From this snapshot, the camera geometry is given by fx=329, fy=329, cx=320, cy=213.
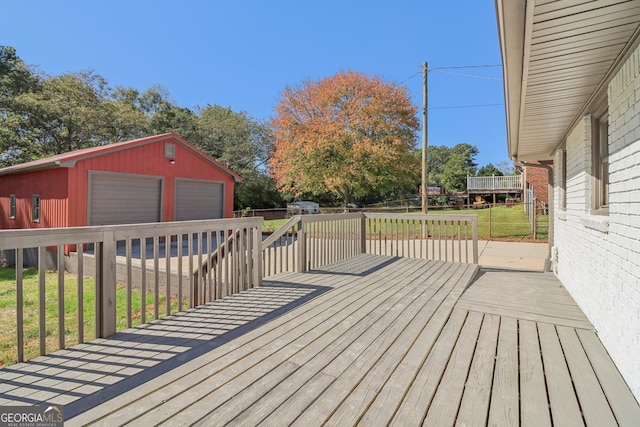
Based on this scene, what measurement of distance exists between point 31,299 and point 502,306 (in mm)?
7395

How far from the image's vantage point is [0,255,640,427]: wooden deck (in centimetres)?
155

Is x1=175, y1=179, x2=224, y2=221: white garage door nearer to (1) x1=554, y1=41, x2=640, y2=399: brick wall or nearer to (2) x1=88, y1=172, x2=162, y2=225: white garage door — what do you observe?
(2) x1=88, y1=172, x2=162, y2=225: white garage door

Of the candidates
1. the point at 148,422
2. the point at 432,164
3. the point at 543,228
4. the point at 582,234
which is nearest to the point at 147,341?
the point at 148,422

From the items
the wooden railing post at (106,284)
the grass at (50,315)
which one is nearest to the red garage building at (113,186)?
the grass at (50,315)

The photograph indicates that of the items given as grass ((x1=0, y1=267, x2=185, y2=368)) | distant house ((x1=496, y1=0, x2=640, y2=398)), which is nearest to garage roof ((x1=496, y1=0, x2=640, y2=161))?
distant house ((x1=496, y1=0, x2=640, y2=398))

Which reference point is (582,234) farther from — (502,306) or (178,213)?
(178,213)

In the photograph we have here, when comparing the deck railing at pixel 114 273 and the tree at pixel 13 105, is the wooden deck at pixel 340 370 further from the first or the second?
the tree at pixel 13 105

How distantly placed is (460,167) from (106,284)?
142 ft

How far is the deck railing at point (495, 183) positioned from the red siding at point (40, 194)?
24212 mm

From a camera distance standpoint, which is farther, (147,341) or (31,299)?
(31,299)

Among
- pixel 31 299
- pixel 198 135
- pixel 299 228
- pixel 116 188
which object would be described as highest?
pixel 198 135

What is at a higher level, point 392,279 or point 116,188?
point 116,188

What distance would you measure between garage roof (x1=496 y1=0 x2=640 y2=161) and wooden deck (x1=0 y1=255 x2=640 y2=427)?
1911mm

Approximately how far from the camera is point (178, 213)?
11.0 meters
